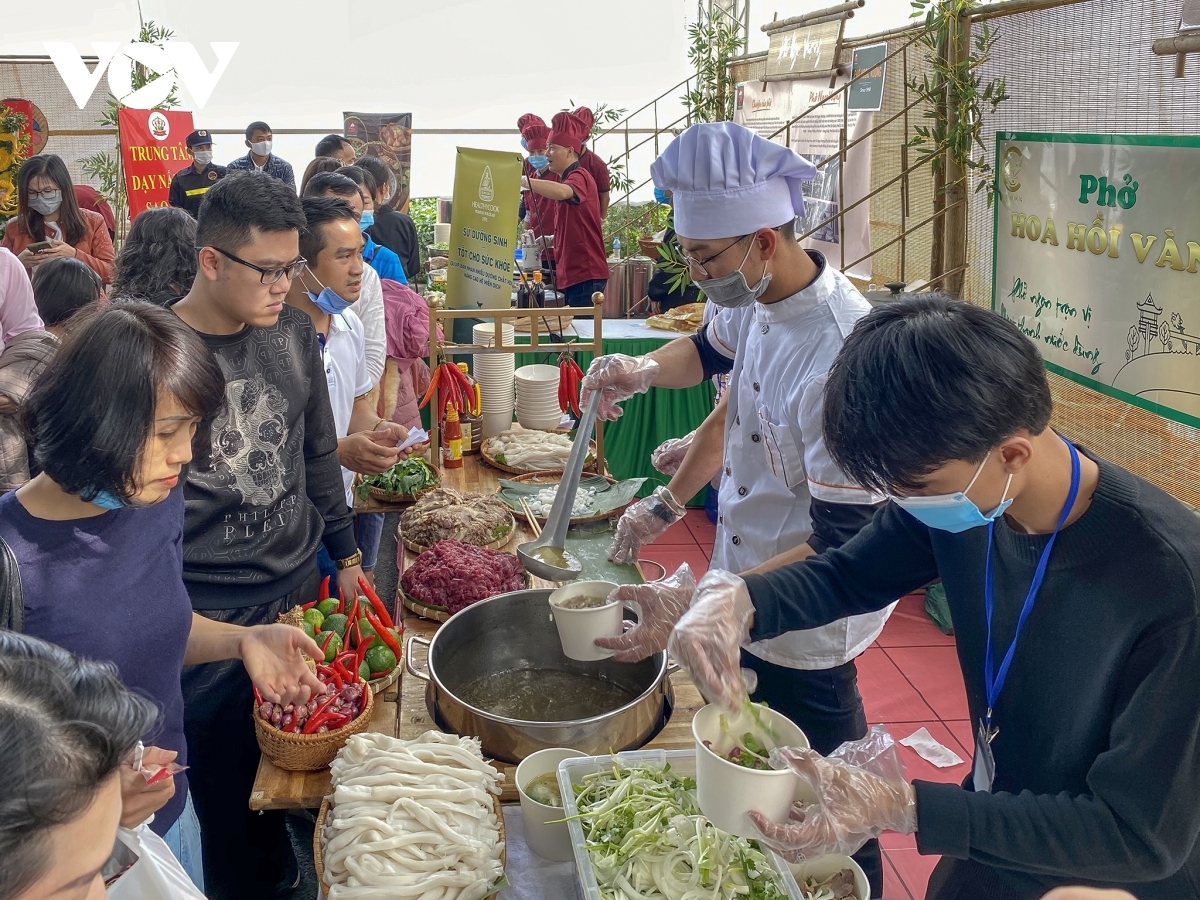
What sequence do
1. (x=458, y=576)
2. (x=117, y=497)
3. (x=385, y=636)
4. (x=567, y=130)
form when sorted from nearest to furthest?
(x=117, y=497)
(x=385, y=636)
(x=458, y=576)
(x=567, y=130)

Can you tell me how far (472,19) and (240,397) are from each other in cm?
1092

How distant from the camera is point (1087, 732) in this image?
1.34 meters

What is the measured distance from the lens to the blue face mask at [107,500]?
61.6 inches

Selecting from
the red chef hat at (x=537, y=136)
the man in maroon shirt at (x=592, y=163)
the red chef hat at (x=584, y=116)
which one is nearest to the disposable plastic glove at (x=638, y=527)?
the man in maroon shirt at (x=592, y=163)

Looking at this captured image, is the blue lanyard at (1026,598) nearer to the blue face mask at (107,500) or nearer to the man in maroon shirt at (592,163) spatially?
the blue face mask at (107,500)

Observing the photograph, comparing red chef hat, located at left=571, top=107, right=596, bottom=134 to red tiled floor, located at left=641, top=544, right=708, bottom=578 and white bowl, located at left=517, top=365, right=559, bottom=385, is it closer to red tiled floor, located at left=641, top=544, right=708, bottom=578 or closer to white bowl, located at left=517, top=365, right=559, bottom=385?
red tiled floor, located at left=641, top=544, right=708, bottom=578

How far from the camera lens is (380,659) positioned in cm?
221

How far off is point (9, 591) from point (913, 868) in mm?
2801

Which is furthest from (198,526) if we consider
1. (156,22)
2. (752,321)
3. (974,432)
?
(156,22)

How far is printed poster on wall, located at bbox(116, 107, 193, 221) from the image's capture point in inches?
310

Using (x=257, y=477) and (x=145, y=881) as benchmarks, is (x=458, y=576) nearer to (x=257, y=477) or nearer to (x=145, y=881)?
(x=257, y=477)

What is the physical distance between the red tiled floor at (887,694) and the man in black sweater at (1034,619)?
2.49 m

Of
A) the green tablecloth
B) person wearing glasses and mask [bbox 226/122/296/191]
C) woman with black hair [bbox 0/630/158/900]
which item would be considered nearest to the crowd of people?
woman with black hair [bbox 0/630/158/900]

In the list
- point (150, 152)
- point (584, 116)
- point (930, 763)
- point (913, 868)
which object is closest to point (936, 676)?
point (930, 763)
